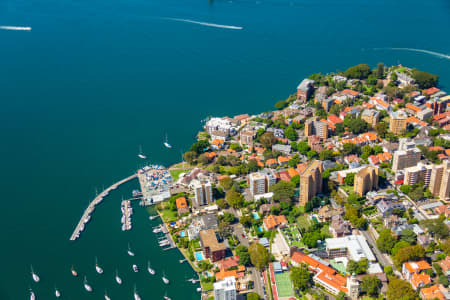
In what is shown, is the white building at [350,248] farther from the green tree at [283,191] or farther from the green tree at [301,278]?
the green tree at [283,191]

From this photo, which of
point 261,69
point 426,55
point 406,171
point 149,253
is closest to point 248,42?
point 261,69

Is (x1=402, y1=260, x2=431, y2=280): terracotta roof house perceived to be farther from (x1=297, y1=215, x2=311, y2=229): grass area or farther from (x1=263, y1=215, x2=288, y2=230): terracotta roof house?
(x1=263, y1=215, x2=288, y2=230): terracotta roof house

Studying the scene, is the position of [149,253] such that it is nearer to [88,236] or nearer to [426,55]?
[88,236]

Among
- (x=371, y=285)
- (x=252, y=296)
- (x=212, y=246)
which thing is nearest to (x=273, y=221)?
(x=212, y=246)

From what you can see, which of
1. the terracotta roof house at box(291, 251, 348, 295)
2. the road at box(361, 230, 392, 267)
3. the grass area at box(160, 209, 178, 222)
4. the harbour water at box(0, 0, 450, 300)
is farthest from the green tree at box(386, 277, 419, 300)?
→ the grass area at box(160, 209, 178, 222)

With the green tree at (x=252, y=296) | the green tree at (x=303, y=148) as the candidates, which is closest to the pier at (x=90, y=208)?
the green tree at (x=252, y=296)

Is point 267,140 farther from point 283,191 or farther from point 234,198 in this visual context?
Result: point 234,198
